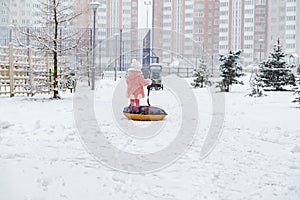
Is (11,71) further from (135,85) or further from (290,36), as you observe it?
(290,36)

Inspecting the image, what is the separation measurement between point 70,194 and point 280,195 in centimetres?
227

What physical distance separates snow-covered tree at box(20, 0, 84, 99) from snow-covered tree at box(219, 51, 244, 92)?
912 centimetres

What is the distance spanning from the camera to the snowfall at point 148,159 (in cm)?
425

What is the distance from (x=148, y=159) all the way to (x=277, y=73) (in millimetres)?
16755

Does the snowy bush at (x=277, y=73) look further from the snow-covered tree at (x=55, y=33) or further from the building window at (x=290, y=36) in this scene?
the building window at (x=290, y=36)

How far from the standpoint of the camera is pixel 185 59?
4247cm

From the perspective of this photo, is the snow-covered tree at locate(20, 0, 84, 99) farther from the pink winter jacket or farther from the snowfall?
the snowfall

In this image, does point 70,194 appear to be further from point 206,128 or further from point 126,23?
point 126,23

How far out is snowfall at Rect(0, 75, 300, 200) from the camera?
4.25m

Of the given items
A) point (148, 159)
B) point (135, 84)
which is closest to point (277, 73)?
point (135, 84)

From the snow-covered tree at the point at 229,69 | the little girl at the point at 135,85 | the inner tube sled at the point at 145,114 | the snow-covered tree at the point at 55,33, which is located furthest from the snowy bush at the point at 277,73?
the inner tube sled at the point at 145,114

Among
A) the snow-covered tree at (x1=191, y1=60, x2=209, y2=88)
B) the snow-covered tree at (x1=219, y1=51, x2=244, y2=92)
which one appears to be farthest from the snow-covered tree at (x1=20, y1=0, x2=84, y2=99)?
the snow-covered tree at (x1=191, y1=60, x2=209, y2=88)

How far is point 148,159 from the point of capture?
18.7ft

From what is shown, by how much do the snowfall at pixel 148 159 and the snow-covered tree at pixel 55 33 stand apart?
6.42m
